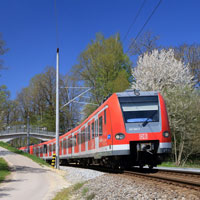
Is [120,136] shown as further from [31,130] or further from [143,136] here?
[31,130]

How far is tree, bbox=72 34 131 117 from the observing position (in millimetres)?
37375

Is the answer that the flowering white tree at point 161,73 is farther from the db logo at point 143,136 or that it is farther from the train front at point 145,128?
the db logo at point 143,136

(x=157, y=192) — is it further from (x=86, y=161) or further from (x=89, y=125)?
(x=86, y=161)

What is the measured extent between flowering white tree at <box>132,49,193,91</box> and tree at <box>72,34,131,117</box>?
11.1ft

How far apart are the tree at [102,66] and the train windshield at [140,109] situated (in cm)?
2425

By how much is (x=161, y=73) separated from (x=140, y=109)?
21757 mm

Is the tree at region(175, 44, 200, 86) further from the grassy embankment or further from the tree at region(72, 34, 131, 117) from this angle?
the grassy embankment

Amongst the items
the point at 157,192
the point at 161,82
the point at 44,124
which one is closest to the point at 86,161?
the point at 157,192

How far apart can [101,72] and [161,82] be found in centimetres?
834

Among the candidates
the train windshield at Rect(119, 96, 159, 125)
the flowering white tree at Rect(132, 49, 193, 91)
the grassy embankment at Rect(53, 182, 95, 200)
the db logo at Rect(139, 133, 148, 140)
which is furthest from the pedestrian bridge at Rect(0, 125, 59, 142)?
the grassy embankment at Rect(53, 182, 95, 200)

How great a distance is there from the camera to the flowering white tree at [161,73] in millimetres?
32469

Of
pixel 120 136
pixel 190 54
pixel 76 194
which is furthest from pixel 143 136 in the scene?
pixel 190 54

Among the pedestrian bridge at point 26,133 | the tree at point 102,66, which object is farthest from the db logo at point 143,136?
the pedestrian bridge at point 26,133

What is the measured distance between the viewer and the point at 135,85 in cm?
3456
